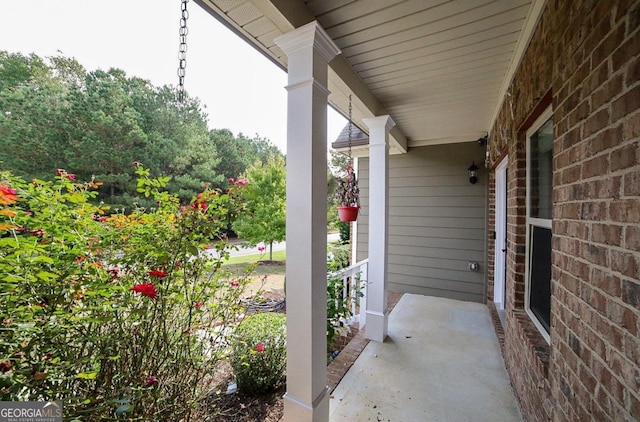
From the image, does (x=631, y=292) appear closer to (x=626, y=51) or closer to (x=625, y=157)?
(x=625, y=157)

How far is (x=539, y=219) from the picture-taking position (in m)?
1.91

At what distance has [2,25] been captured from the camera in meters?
1.83

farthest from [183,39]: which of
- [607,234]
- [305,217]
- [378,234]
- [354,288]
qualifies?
[354,288]

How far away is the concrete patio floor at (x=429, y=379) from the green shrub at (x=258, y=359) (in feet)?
1.63

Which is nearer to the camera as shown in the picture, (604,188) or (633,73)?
(633,73)

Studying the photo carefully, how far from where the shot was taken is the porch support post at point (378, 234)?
117 inches

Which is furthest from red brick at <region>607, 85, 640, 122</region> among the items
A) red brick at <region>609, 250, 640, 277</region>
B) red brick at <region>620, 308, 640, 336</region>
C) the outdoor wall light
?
the outdoor wall light

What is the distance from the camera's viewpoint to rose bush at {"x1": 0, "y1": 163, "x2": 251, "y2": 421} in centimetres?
90

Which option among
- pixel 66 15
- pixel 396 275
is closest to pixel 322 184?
pixel 66 15

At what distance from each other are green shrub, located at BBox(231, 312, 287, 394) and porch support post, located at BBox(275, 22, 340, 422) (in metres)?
0.42

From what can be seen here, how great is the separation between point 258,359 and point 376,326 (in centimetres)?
149

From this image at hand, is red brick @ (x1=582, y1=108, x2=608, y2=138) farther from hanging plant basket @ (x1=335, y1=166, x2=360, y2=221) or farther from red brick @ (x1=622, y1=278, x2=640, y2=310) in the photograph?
hanging plant basket @ (x1=335, y1=166, x2=360, y2=221)
